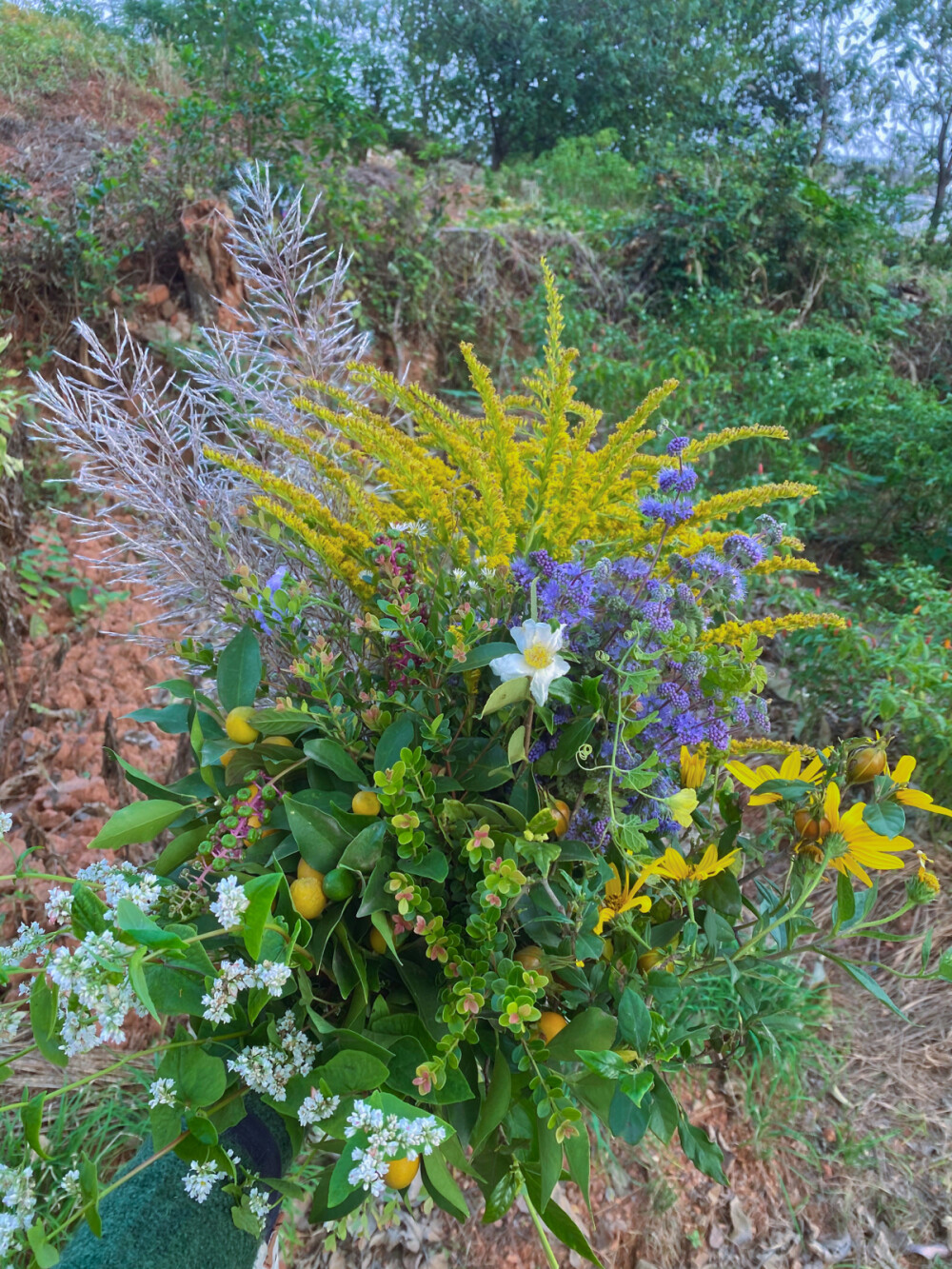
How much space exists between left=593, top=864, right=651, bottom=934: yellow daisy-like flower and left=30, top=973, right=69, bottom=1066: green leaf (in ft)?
1.33

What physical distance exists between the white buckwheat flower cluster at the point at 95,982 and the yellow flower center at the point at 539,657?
327 mm

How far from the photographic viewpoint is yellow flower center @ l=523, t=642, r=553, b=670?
573mm

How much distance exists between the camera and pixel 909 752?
1825 mm

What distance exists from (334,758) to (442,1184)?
1.11 ft

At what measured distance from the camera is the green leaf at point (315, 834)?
574 mm

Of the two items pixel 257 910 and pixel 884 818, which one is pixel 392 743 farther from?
pixel 884 818

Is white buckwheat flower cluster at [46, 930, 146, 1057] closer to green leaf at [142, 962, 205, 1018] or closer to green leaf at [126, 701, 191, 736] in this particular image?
green leaf at [142, 962, 205, 1018]

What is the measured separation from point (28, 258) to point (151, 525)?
2736 millimetres

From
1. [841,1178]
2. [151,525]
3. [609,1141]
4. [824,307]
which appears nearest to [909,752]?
[841,1178]

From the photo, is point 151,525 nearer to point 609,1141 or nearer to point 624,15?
point 609,1141

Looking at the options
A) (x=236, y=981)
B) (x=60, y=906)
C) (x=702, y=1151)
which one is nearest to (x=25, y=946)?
(x=60, y=906)

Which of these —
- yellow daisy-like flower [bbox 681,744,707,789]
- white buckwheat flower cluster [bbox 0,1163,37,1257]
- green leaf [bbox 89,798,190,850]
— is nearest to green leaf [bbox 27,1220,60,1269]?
white buckwheat flower cluster [bbox 0,1163,37,1257]

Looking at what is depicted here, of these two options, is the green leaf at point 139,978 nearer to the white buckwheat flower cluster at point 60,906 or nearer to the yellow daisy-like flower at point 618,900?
the white buckwheat flower cluster at point 60,906

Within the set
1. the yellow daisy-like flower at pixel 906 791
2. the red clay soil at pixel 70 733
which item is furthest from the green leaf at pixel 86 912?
the red clay soil at pixel 70 733
